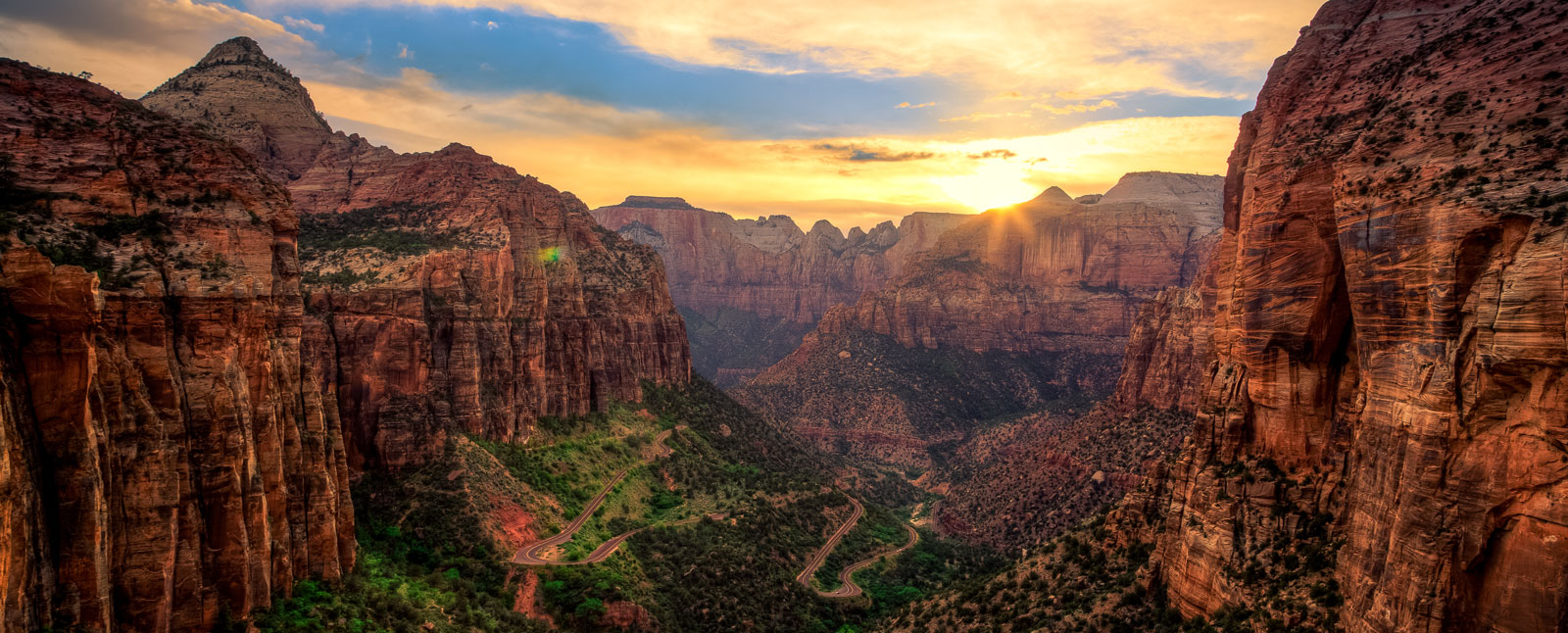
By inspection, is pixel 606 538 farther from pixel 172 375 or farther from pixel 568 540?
pixel 172 375

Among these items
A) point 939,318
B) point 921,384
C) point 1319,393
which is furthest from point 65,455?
point 939,318

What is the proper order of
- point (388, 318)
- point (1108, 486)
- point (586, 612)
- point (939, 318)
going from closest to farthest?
point (586, 612) → point (388, 318) → point (1108, 486) → point (939, 318)

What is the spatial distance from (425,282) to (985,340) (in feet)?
445

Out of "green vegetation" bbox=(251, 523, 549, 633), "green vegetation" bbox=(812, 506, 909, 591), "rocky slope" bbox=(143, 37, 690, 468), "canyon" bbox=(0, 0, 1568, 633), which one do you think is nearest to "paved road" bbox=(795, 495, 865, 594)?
"green vegetation" bbox=(812, 506, 909, 591)

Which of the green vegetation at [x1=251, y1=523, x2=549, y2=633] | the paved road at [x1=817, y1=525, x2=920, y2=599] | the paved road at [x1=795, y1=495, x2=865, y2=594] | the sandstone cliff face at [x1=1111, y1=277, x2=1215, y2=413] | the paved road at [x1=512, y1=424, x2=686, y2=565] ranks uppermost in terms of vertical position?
the sandstone cliff face at [x1=1111, y1=277, x2=1215, y2=413]

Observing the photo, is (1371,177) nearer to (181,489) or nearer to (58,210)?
(181,489)

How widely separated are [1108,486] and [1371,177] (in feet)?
191

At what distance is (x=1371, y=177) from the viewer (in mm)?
30750

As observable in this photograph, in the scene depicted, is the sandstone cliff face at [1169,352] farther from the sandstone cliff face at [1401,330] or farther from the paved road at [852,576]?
the sandstone cliff face at [1401,330]

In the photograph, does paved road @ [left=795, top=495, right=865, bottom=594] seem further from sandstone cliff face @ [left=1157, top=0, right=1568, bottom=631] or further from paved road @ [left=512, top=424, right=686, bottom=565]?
sandstone cliff face @ [left=1157, top=0, right=1568, bottom=631]

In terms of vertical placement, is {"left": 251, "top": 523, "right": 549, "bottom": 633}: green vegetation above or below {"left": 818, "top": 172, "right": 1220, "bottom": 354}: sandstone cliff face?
below

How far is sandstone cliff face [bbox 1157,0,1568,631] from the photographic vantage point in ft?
79.9

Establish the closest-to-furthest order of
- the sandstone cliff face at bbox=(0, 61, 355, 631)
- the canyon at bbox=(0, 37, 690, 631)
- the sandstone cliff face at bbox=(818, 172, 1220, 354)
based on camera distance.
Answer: the sandstone cliff face at bbox=(0, 61, 355, 631)
the canyon at bbox=(0, 37, 690, 631)
the sandstone cliff face at bbox=(818, 172, 1220, 354)

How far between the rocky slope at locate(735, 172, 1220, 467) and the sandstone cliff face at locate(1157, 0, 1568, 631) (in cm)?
10944
